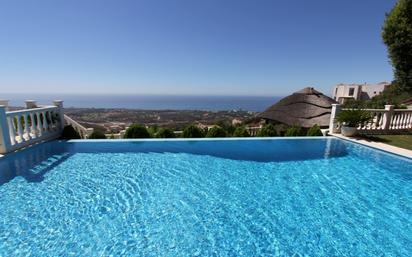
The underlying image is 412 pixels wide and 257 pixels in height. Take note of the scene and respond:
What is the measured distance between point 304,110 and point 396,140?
5.11 metres

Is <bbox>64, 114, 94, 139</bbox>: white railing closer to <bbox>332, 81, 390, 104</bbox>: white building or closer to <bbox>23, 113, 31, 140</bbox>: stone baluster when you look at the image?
<bbox>23, 113, 31, 140</bbox>: stone baluster

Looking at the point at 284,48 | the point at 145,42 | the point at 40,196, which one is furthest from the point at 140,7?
the point at 284,48

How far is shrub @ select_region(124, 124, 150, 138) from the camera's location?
783 cm

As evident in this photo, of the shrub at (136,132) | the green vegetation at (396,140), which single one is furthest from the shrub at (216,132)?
the green vegetation at (396,140)

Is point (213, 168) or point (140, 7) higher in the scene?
point (140, 7)

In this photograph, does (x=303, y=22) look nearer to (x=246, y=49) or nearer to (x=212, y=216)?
(x=246, y=49)

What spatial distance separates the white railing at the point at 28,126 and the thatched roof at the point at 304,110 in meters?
11.8

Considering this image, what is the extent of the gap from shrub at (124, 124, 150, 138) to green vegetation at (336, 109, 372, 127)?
26.3ft

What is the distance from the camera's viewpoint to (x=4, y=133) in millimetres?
5332

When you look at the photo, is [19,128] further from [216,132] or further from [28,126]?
[216,132]

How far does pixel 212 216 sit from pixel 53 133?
7.06 metres

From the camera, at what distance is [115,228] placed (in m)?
2.84

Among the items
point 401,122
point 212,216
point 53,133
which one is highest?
point 401,122

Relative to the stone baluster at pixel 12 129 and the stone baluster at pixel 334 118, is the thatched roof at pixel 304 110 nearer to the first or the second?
the stone baluster at pixel 334 118
